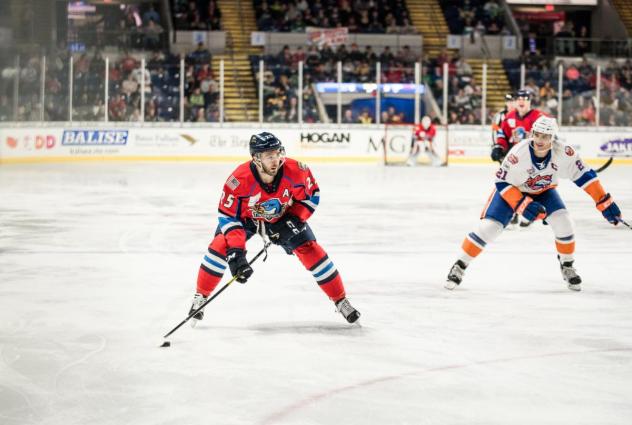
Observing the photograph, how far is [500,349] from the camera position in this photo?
4.42 m

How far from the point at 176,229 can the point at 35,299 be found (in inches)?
142

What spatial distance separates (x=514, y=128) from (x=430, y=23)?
16996 millimetres

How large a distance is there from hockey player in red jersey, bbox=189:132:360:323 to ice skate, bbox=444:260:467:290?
132 cm

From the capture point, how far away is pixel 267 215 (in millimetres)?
4785

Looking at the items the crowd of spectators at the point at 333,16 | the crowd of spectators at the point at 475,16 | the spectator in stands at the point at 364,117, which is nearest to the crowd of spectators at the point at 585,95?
the spectator in stands at the point at 364,117

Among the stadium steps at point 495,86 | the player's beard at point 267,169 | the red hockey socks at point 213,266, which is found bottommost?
the red hockey socks at point 213,266

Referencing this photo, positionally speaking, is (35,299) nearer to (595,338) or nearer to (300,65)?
(595,338)

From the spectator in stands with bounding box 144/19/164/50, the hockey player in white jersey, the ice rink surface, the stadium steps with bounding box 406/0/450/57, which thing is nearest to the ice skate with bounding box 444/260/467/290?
the hockey player in white jersey

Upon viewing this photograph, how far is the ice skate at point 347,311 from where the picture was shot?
16.1 ft

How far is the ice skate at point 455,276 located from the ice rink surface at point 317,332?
0.11 meters

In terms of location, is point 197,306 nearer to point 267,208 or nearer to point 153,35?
point 267,208

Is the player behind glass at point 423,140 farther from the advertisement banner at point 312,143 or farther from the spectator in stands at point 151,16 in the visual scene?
the spectator in stands at point 151,16

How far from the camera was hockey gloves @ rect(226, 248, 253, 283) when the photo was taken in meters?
4.47

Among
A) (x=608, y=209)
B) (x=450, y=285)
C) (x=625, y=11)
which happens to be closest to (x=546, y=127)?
(x=608, y=209)
